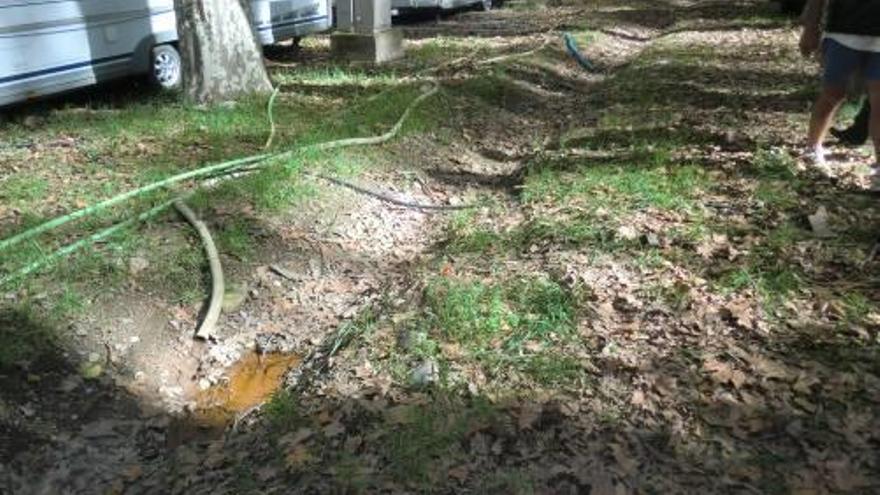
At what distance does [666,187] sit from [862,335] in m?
2.14

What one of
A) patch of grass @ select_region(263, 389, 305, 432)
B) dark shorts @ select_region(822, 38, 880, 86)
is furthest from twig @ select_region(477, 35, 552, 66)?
patch of grass @ select_region(263, 389, 305, 432)

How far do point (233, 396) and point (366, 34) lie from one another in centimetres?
732

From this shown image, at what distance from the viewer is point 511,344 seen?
4137 millimetres

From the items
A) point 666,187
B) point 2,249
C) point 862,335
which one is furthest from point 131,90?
point 862,335

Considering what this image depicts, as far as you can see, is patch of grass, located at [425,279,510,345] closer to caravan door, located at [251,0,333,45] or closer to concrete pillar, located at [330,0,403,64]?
caravan door, located at [251,0,333,45]

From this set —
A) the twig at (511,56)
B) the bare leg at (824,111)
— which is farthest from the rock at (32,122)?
the bare leg at (824,111)

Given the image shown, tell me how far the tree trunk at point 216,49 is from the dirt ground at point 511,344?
7.39 feet

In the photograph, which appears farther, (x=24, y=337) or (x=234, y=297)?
(x=234, y=297)

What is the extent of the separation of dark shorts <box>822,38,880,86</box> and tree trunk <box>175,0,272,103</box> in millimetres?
5406

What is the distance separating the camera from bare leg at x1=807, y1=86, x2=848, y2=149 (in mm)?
5508

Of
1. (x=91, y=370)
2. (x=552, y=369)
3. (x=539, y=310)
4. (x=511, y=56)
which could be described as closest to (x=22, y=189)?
(x=91, y=370)

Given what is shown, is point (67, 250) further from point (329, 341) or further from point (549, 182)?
point (549, 182)

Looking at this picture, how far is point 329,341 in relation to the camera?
465 centimetres

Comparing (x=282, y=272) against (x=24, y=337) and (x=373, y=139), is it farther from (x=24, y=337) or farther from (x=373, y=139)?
(x=373, y=139)
